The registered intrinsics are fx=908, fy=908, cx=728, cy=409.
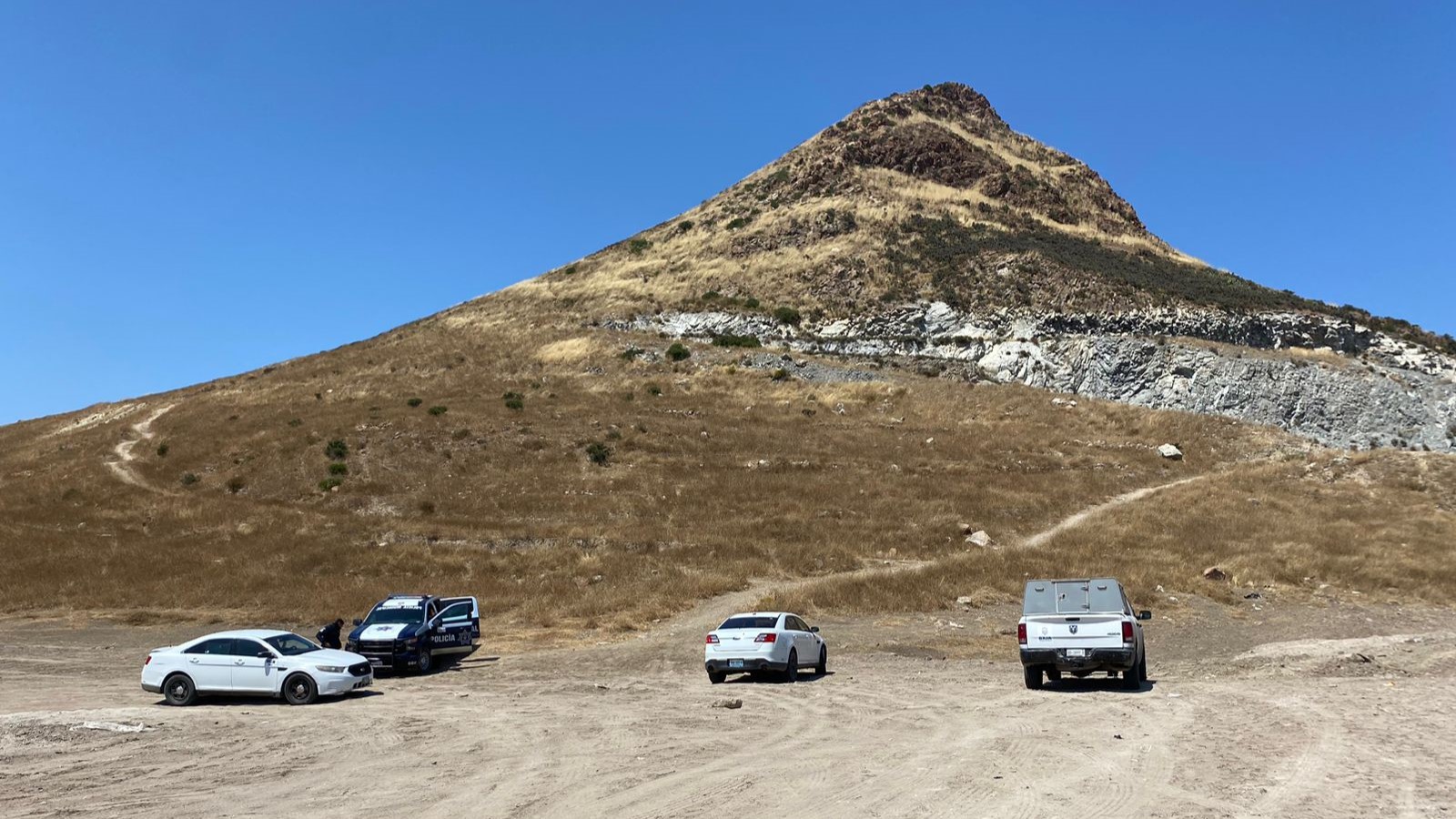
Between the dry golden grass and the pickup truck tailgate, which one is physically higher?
the dry golden grass

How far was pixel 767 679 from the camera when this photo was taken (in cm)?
1959

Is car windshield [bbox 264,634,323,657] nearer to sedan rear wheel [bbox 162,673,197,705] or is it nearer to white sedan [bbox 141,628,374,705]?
white sedan [bbox 141,628,374,705]

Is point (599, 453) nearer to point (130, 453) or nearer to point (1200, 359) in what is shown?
point (130, 453)

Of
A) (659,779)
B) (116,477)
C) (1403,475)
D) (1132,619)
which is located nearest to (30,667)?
(659,779)

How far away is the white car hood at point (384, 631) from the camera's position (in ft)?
71.3

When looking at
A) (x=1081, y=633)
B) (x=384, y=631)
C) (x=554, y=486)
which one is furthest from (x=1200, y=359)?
(x=384, y=631)

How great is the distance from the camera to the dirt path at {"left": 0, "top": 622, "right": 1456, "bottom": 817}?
851cm

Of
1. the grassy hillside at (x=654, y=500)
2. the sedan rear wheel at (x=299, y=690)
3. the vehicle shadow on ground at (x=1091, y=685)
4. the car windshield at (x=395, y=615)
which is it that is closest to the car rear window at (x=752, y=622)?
the vehicle shadow on ground at (x=1091, y=685)

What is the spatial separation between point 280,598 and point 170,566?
665cm

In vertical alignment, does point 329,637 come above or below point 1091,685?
above

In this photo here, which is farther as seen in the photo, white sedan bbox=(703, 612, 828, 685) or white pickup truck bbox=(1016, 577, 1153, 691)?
white sedan bbox=(703, 612, 828, 685)

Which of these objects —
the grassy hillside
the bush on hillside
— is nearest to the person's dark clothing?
the grassy hillside

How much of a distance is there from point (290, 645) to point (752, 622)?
9.15 m

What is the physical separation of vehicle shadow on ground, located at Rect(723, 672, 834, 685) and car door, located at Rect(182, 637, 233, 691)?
940 centimetres
